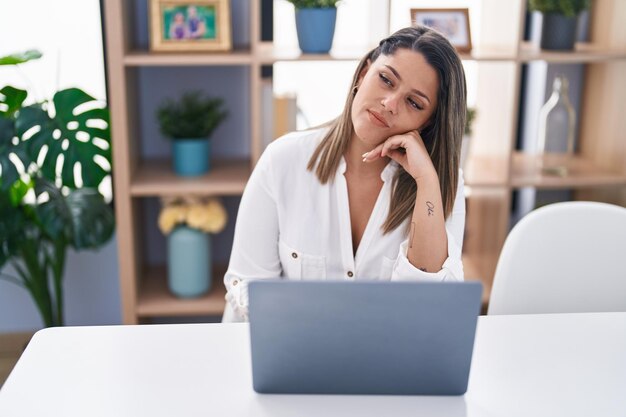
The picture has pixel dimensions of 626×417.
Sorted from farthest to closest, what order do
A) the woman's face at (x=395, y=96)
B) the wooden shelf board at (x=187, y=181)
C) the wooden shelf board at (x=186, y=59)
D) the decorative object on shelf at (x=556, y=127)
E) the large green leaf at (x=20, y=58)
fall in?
1. the decorative object on shelf at (x=556, y=127)
2. the wooden shelf board at (x=187, y=181)
3. the wooden shelf board at (x=186, y=59)
4. the large green leaf at (x=20, y=58)
5. the woman's face at (x=395, y=96)

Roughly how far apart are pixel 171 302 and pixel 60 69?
3.10 ft

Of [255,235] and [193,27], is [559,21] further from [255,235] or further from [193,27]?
[255,235]

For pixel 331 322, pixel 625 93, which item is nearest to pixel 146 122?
pixel 625 93

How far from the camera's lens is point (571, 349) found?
132cm

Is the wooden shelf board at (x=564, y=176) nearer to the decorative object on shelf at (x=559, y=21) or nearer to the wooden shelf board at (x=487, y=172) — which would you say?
the wooden shelf board at (x=487, y=172)

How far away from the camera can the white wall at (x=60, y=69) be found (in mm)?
2740

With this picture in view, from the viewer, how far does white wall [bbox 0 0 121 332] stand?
2740 millimetres

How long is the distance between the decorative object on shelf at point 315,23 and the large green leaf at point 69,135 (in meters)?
0.70

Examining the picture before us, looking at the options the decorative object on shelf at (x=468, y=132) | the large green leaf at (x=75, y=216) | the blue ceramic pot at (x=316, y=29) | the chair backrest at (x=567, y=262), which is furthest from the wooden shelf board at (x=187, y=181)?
the chair backrest at (x=567, y=262)

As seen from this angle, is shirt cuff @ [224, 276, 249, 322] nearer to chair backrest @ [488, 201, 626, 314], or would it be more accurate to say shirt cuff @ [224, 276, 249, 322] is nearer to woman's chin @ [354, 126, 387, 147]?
woman's chin @ [354, 126, 387, 147]

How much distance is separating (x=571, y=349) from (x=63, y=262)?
192cm

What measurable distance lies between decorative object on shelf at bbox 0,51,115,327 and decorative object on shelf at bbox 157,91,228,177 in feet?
0.68

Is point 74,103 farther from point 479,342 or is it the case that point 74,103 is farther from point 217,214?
point 479,342

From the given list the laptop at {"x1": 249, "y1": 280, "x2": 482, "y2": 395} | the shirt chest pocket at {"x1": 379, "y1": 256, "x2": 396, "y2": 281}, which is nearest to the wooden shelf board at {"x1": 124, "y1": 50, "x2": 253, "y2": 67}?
A: the shirt chest pocket at {"x1": 379, "y1": 256, "x2": 396, "y2": 281}
